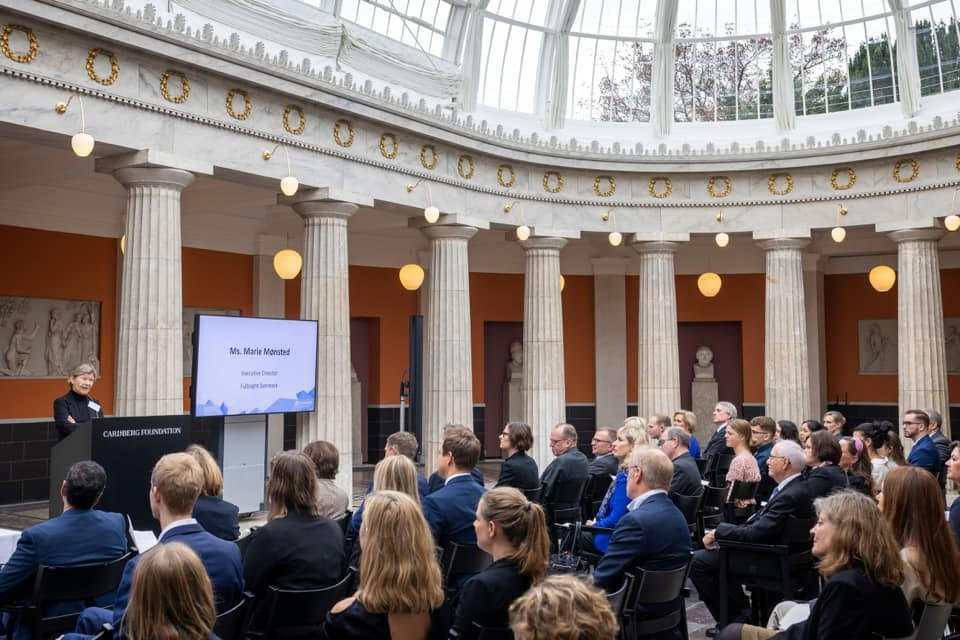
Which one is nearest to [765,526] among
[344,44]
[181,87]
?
[181,87]

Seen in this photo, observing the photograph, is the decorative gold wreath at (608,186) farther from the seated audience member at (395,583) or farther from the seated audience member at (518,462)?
the seated audience member at (395,583)

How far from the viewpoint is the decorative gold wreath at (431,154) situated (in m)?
13.4

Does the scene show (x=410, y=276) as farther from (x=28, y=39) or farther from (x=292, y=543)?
(x=292, y=543)

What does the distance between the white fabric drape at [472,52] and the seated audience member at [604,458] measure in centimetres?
819

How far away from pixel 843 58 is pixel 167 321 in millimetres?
12966

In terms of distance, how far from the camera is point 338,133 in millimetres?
12148

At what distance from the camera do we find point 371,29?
13688 mm

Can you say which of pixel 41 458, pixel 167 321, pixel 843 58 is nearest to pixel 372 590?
pixel 167 321

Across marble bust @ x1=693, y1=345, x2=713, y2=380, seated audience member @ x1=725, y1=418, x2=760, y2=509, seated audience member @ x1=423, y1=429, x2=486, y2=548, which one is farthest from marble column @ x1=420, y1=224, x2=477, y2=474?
seated audience member @ x1=423, y1=429, x2=486, y2=548

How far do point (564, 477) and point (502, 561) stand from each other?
15.3 feet

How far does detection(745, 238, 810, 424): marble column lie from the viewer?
50.9 ft

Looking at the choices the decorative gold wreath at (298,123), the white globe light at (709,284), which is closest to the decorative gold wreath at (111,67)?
the decorative gold wreath at (298,123)

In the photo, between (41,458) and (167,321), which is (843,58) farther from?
(41,458)

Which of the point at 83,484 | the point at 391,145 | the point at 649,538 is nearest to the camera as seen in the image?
the point at 83,484
